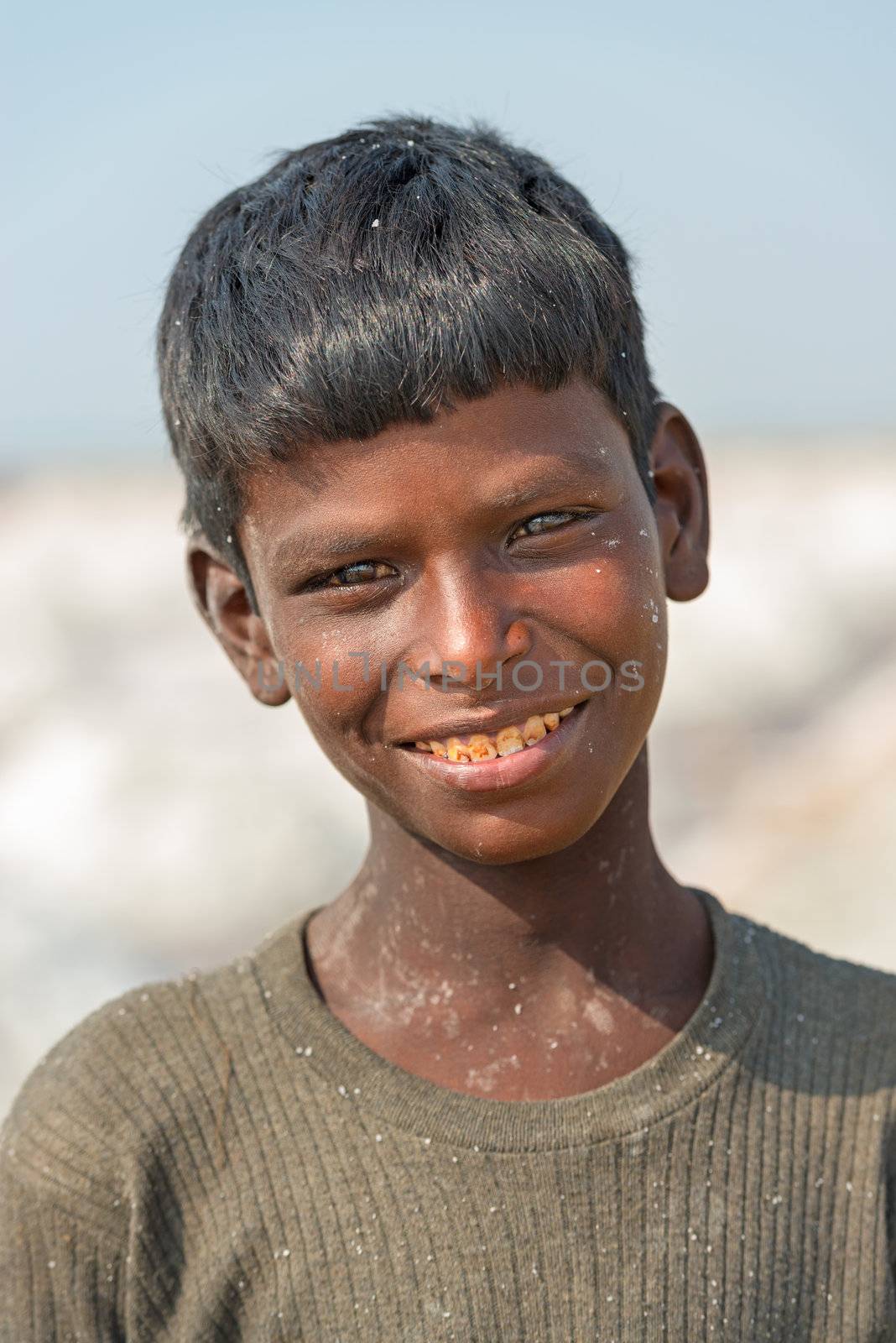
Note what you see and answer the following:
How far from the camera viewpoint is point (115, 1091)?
1.82 m

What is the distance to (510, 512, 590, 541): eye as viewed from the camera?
1.65 m

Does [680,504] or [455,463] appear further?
[680,504]

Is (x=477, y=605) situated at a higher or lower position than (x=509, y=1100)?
higher

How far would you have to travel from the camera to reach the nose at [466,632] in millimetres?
1582

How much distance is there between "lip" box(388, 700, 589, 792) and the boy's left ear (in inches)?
12.1

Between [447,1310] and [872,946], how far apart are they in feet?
10.4

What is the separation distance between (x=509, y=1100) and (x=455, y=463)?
765 mm

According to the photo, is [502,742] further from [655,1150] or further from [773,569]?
[773,569]

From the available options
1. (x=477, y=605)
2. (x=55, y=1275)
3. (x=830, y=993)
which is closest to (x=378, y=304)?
(x=477, y=605)

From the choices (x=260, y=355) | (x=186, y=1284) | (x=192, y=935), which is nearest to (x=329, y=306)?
(x=260, y=355)

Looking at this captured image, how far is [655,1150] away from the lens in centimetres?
177

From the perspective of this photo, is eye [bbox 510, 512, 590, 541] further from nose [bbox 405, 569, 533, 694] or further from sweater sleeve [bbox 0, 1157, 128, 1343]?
sweater sleeve [bbox 0, 1157, 128, 1343]

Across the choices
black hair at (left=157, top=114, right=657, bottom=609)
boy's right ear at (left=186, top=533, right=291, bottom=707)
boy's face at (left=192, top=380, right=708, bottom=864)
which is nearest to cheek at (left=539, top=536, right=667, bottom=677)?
boy's face at (left=192, top=380, right=708, bottom=864)

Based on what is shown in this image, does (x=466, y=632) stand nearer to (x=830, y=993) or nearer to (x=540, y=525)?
(x=540, y=525)
